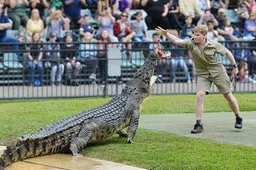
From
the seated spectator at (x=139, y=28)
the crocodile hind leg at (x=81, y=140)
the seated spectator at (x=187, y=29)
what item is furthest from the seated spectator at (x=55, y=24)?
the crocodile hind leg at (x=81, y=140)

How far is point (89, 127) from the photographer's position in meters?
10.1

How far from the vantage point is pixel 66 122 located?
32.9 feet

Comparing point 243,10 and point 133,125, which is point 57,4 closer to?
point 243,10

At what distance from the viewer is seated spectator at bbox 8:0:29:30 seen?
21828 mm

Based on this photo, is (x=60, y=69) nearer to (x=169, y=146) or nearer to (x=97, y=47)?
(x=97, y=47)

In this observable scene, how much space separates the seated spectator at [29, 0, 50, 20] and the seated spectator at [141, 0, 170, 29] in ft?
9.74

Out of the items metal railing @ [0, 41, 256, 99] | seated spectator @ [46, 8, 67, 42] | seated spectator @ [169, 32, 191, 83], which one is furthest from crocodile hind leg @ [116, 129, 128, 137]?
seated spectator @ [46, 8, 67, 42]

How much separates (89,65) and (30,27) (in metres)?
3.27

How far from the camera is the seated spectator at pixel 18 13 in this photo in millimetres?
21828

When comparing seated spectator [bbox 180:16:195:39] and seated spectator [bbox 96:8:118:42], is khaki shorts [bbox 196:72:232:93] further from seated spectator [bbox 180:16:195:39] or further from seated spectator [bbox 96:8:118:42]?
seated spectator [bbox 180:16:195:39]

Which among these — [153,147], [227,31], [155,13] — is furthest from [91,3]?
[153,147]

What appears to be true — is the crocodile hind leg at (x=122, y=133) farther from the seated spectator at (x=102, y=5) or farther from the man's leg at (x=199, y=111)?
the seated spectator at (x=102, y=5)

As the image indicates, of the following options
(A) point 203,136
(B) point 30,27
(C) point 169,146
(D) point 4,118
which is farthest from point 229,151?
(B) point 30,27

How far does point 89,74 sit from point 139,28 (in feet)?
14.0
